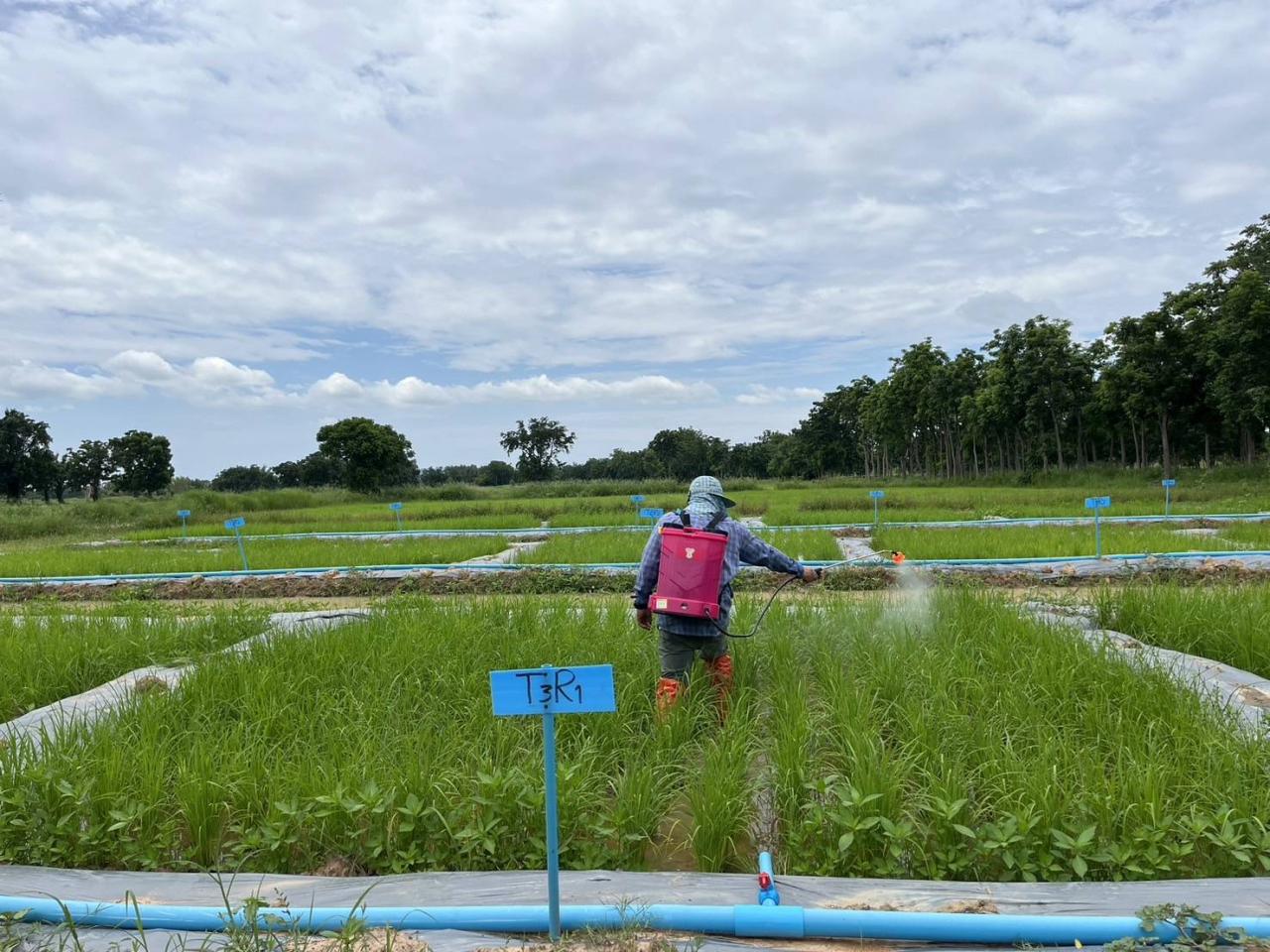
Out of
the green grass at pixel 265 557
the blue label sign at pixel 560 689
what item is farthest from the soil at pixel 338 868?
the green grass at pixel 265 557

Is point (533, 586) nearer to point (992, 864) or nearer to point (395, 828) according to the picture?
point (395, 828)

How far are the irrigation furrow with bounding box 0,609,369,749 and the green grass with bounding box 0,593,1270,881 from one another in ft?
0.57

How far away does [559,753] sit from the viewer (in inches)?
112

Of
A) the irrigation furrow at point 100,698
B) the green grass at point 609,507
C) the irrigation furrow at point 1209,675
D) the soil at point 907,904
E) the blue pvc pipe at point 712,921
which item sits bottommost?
the soil at point 907,904

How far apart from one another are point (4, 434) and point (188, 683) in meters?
48.4

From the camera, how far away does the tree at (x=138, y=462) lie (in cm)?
4044

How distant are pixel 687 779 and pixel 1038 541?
8.60 metres

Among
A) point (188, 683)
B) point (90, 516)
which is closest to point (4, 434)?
point (90, 516)

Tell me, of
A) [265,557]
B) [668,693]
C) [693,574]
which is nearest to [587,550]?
[265,557]

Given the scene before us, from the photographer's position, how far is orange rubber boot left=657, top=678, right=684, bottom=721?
3.20 metres

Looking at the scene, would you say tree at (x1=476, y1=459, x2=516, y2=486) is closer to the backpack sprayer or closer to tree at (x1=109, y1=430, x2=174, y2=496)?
tree at (x1=109, y1=430, x2=174, y2=496)

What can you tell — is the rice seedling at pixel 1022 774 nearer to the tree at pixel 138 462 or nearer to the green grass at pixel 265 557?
the green grass at pixel 265 557

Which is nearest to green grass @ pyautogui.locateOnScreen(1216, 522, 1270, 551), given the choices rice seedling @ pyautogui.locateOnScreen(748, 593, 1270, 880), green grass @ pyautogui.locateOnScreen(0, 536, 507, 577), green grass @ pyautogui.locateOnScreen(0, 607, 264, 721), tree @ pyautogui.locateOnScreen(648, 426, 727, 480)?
rice seedling @ pyautogui.locateOnScreen(748, 593, 1270, 880)

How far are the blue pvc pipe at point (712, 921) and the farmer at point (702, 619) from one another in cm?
134
